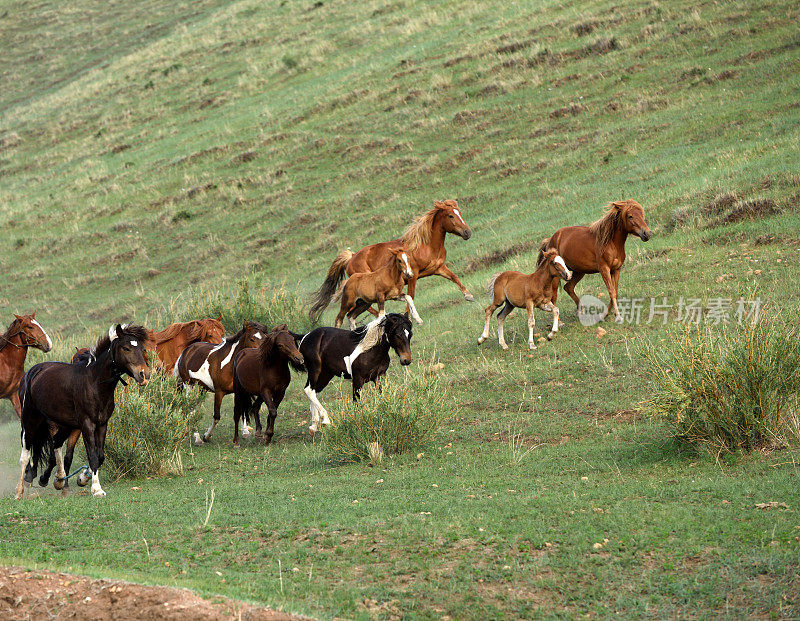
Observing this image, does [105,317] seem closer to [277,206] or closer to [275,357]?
[277,206]

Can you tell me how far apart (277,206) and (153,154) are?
11.6 metres

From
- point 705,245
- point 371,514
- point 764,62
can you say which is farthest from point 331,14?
point 371,514

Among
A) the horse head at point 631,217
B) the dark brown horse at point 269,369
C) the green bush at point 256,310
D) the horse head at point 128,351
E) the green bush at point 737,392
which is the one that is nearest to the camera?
the green bush at point 737,392

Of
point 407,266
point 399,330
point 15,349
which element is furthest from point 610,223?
point 15,349

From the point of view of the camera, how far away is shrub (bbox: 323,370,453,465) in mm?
11477

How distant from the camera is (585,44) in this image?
109 feet

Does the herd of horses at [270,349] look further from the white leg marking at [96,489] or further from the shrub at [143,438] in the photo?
the shrub at [143,438]

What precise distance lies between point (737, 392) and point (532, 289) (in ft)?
20.1


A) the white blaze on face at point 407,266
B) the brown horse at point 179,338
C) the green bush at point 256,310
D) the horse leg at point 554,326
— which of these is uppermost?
the white blaze on face at point 407,266

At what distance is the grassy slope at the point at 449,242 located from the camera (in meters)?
7.59

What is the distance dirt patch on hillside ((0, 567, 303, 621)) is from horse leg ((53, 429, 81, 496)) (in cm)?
439

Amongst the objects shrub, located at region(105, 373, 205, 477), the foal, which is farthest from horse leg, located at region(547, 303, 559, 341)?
shrub, located at region(105, 373, 205, 477)

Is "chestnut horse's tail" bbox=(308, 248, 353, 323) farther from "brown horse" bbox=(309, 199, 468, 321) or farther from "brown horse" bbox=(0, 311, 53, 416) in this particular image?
"brown horse" bbox=(0, 311, 53, 416)

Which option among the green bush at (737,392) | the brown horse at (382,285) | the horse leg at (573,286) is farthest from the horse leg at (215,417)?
the green bush at (737,392)
